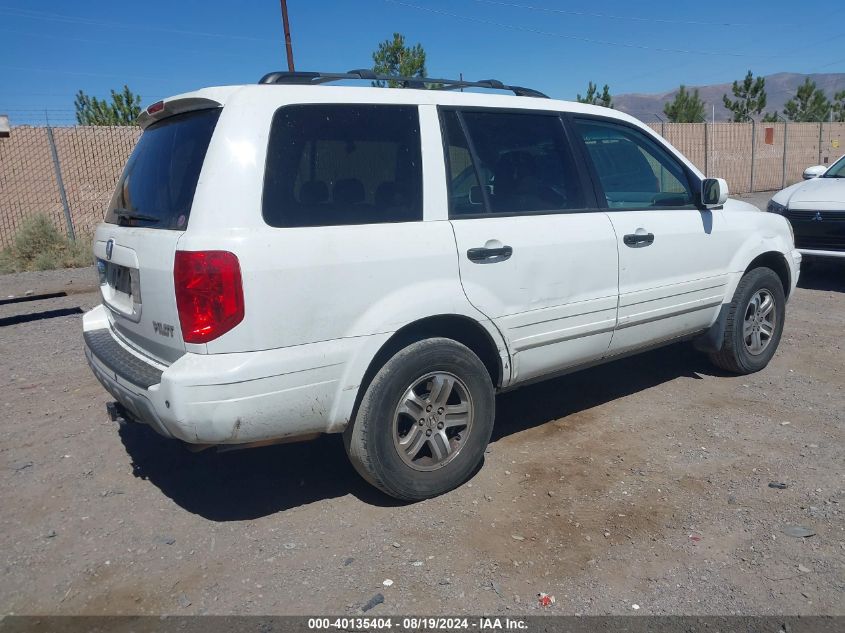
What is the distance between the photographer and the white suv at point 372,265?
9.41 ft

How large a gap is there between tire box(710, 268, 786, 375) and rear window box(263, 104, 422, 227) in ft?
9.32

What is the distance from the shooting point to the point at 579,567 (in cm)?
296

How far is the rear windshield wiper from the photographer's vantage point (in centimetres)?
324

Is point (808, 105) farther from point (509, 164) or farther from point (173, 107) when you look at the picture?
point (173, 107)

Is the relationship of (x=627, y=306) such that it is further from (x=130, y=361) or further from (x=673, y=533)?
(x=130, y=361)

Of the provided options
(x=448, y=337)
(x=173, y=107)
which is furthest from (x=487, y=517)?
(x=173, y=107)

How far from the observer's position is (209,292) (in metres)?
2.80

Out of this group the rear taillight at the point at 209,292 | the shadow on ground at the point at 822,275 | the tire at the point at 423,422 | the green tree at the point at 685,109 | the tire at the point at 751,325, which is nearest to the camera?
the rear taillight at the point at 209,292

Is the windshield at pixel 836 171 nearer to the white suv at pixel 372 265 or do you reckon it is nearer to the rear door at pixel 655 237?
the rear door at pixel 655 237

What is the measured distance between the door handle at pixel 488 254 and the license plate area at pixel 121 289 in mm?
1594

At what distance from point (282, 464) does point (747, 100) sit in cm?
3770

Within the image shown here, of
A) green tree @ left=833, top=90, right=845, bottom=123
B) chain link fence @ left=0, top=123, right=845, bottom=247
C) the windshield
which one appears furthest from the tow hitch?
green tree @ left=833, top=90, right=845, bottom=123

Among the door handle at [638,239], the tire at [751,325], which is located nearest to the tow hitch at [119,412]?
the door handle at [638,239]

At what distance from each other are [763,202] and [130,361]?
18483 millimetres
